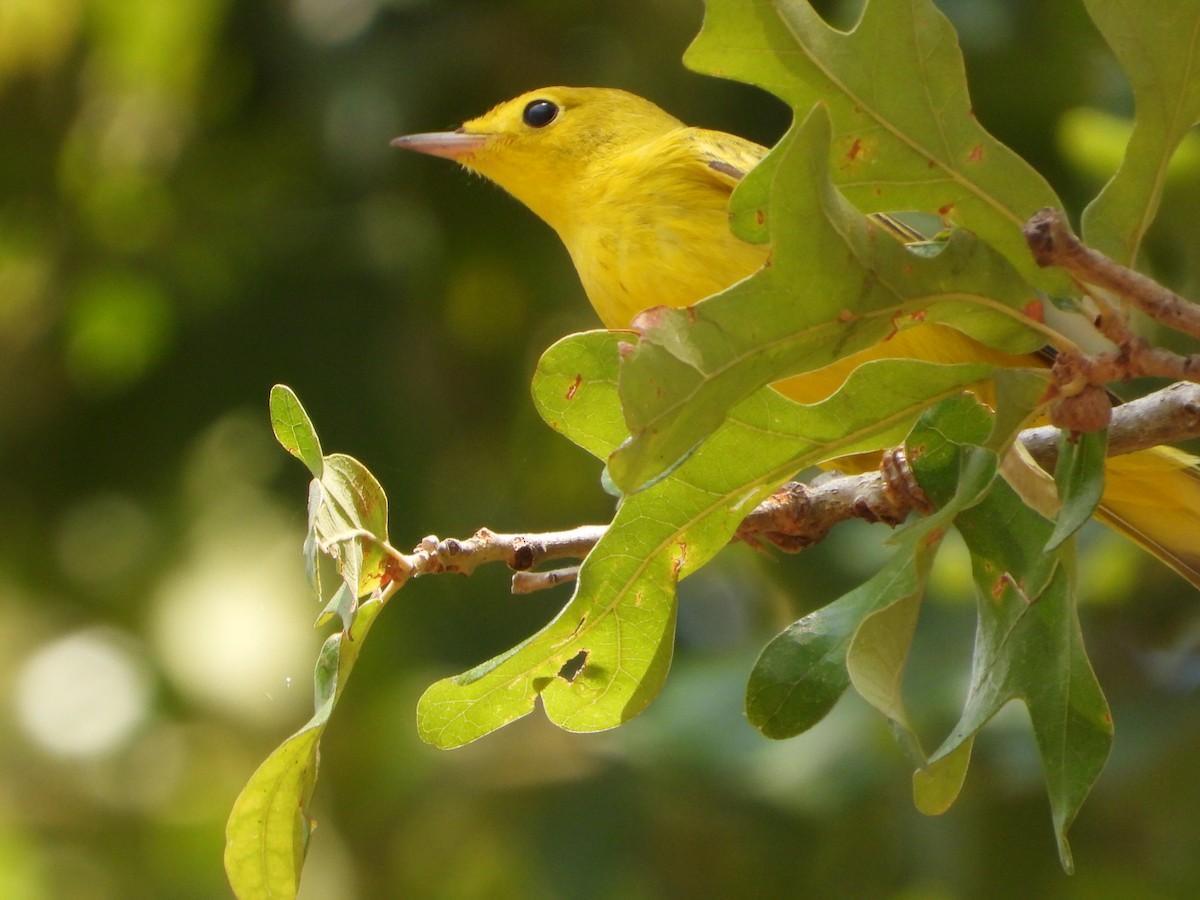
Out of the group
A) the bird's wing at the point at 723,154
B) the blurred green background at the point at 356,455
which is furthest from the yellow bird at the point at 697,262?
the blurred green background at the point at 356,455

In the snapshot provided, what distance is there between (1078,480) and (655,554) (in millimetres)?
650

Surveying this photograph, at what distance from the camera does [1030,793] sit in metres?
5.34

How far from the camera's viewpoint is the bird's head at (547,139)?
14.9 feet

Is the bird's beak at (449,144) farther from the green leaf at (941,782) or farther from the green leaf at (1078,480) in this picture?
the green leaf at (941,782)

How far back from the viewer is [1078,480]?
75.8 inches

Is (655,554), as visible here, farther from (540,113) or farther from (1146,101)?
(540,113)

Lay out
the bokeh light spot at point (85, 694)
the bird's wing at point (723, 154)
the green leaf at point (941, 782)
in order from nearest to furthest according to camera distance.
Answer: the green leaf at point (941, 782)
the bird's wing at point (723, 154)
the bokeh light spot at point (85, 694)

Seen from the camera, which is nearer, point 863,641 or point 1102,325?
point 863,641

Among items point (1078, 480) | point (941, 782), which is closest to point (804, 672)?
point (941, 782)

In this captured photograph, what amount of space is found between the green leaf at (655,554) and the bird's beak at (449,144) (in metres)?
2.66

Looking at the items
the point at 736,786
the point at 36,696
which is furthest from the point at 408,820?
the point at 36,696

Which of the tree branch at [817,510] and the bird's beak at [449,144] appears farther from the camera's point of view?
the bird's beak at [449,144]

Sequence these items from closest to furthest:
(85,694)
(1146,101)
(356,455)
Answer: (1146,101)
(356,455)
(85,694)

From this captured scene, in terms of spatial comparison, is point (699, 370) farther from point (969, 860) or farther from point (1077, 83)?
point (1077, 83)
